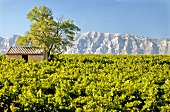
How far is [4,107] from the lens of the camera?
15625mm

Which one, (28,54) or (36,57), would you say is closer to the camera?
(28,54)

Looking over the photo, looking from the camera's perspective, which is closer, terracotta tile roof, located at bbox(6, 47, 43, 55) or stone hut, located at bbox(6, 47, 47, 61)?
stone hut, located at bbox(6, 47, 47, 61)

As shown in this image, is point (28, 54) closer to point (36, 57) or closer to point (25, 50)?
point (36, 57)

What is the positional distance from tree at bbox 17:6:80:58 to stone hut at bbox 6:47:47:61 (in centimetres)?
94

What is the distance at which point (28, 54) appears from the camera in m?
54.8

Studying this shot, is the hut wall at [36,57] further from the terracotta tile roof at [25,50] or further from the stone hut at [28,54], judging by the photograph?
the terracotta tile roof at [25,50]

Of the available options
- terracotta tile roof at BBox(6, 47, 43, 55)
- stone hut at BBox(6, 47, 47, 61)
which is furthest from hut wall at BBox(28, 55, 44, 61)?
terracotta tile roof at BBox(6, 47, 43, 55)

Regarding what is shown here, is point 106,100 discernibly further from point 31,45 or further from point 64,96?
point 31,45

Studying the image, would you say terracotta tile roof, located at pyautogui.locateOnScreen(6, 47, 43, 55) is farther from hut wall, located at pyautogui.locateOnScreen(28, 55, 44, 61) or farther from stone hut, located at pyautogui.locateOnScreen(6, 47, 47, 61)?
hut wall, located at pyautogui.locateOnScreen(28, 55, 44, 61)

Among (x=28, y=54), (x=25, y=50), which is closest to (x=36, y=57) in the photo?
(x=28, y=54)

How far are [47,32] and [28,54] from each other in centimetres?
525

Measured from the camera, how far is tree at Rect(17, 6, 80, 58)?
54688 millimetres

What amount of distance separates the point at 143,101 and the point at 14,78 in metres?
9.12

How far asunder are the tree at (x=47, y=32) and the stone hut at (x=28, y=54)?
3.07 ft
